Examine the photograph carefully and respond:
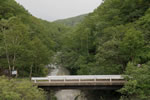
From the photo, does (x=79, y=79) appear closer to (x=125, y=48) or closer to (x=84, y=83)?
(x=84, y=83)

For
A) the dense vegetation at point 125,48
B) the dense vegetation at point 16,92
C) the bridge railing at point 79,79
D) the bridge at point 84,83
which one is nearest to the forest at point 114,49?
the dense vegetation at point 125,48

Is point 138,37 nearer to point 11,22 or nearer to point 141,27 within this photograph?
point 141,27

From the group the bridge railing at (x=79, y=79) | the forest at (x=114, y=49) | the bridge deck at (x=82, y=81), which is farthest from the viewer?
the bridge railing at (x=79, y=79)

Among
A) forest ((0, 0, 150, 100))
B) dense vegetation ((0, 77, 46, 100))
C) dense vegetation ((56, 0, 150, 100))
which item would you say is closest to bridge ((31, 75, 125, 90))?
forest ((0, 0, 150, 100))

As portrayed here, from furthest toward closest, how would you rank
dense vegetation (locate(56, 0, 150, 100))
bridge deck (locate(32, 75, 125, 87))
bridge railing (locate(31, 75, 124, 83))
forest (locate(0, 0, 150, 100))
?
bridge railing (locate(31, 75, 124, 83))
bridge deck (locate(32, 75, 125, 87))
forest (locate(0, 0, 150, 100))
dense vegetation (locate(56, 0, 150, 100))

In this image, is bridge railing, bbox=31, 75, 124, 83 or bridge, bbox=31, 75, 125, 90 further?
bridge railing, bbox=31, 75, 124, 83

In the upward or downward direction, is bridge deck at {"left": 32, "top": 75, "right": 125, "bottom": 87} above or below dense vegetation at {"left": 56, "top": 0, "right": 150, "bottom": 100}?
below

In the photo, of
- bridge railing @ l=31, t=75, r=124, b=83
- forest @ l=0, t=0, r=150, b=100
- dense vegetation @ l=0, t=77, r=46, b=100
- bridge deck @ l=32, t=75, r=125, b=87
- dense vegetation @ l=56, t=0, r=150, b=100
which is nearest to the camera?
dense vegetation @ l=0, t=77, r=46, b=100

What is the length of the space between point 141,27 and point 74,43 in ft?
55.4

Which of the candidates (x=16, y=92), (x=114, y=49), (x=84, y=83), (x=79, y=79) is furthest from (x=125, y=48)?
(x=16, y=92)

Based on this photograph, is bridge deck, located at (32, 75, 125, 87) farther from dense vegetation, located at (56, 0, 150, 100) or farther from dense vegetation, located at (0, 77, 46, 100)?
dense vegetation, located at (0, 77, 46, 100)

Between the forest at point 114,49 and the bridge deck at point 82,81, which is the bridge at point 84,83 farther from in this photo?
the forest at point 114,49

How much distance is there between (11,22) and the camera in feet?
60.5

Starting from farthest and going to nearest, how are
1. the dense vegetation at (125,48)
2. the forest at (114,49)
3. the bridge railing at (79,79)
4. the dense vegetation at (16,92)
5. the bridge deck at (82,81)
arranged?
1. the bridge railing at (79,79)
2. the bridge deck at (82,81)
3. the forest at (114,49)
4. the dense vegetation at (125,48)
5. the dense vegetation at (16,92)
